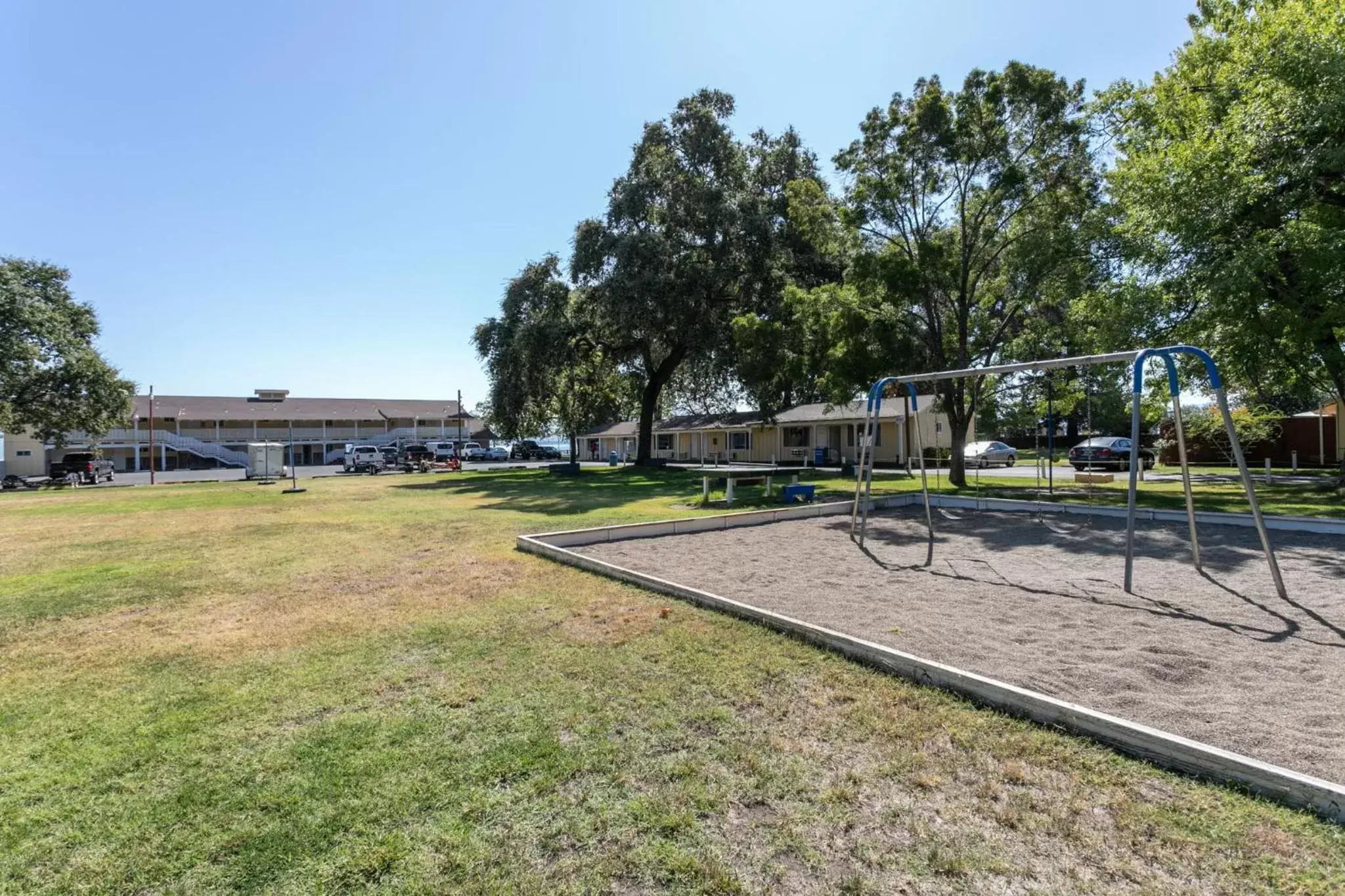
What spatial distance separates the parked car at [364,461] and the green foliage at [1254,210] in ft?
117

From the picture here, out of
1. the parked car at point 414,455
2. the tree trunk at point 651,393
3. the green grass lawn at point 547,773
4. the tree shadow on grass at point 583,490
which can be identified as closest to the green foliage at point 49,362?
the parked car at point 414,455

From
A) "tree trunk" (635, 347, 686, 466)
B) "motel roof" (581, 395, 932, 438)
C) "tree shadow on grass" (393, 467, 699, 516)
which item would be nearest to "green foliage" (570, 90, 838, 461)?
"tree trunk" (635, 347, 686, 466)

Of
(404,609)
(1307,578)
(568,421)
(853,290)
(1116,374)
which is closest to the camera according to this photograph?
(404,609)

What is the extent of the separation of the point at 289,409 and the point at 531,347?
46372 mm

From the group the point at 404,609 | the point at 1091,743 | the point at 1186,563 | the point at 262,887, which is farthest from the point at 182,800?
the point at 1186,563

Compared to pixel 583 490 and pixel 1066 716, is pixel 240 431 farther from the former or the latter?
pixel 1066 716

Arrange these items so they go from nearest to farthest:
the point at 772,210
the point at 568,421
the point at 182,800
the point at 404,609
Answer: the point at 182,800 → the point at 404,609 → the point at 772,210 → the point at 568,421

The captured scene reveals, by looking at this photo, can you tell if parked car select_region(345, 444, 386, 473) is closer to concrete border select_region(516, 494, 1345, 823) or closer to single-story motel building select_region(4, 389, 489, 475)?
single-story motel building select_region(4, 389, 489, 475)

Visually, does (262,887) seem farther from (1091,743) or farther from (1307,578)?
(1307,578)


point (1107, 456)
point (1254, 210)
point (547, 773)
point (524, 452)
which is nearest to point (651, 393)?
point (1107, 456)

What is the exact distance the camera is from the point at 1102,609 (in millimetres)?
5625

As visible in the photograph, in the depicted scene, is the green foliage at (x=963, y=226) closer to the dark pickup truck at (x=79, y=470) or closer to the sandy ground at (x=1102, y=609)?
the sandy ground at (x=1102, y=609)

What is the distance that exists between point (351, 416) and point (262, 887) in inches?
2633

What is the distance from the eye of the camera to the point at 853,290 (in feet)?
61.0
